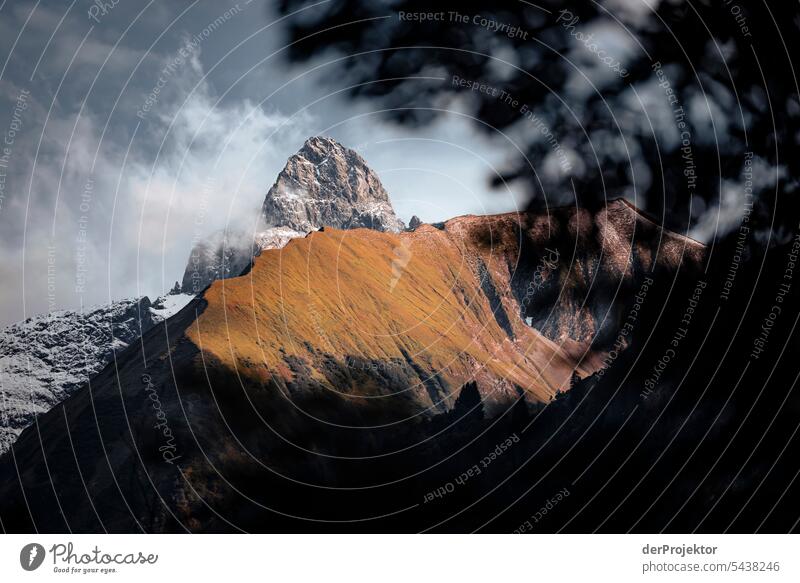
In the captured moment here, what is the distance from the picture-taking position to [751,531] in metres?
12.5

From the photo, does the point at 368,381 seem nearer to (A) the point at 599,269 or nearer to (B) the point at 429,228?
(B) the point at 429,228

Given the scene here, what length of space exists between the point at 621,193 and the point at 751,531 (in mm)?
5852
